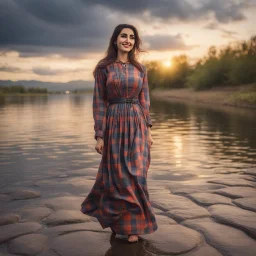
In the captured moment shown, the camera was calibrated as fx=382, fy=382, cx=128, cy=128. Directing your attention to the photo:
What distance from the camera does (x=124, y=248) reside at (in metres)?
3.34

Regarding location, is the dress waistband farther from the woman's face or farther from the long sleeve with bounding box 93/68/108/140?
the woman's face

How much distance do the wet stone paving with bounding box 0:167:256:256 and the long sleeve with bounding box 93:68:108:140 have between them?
39.3 inches

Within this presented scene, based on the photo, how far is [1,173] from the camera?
6664 mm

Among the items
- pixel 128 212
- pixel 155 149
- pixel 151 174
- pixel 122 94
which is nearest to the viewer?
pixel 128 212

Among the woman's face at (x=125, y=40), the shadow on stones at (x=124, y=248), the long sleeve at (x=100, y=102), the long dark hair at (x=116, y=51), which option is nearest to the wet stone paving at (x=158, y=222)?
the shadow on stones at (x=124, y=248)

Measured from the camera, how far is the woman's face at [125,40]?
12.0 feet

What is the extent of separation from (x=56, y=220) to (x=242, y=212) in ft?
6.61

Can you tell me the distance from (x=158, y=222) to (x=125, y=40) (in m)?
1.86

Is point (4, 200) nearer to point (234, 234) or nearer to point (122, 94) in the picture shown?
point (122, 94)

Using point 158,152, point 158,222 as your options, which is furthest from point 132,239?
point 158,152

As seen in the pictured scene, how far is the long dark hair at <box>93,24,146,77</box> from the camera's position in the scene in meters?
3.69

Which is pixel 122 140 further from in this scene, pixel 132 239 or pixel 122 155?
pixel 132 239

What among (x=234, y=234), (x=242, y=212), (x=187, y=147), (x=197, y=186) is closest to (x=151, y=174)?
(x=197, y=186)

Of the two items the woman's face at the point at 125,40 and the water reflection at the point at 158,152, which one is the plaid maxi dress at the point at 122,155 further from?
the water reflection at the point at 158,152
